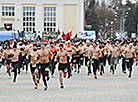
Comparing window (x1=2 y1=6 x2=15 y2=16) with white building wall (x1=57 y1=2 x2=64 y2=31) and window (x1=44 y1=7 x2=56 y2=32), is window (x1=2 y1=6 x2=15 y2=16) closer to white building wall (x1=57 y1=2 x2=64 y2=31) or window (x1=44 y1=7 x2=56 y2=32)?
window (x1=44 y1=7 x2=56 y2=32)

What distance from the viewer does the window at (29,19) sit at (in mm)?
99188

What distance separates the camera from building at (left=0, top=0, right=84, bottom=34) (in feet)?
319

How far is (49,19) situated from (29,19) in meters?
4.79

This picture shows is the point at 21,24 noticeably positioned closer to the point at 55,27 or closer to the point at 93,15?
the point at 55,27

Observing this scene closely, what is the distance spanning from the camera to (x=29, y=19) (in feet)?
332

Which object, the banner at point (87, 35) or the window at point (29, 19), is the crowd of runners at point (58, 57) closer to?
the banner at point (87, 35)

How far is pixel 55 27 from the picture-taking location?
99.4 metres

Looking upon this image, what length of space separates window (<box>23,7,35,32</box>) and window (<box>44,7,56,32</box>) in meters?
2.95

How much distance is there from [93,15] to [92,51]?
10815 centimetres

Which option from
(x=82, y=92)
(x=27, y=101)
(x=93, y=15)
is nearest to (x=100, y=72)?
(x=82, y=92)

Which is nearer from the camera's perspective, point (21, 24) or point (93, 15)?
point (21, 24)

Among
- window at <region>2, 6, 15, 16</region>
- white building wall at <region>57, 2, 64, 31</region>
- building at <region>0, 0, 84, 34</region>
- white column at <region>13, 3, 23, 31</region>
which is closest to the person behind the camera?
white building wall at <region>57, 2, 64, 31</region>

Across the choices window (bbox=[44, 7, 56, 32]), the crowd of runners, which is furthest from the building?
the crowd of runners

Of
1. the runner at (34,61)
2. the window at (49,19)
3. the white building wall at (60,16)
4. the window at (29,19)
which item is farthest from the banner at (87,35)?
the runner at (34,61)
